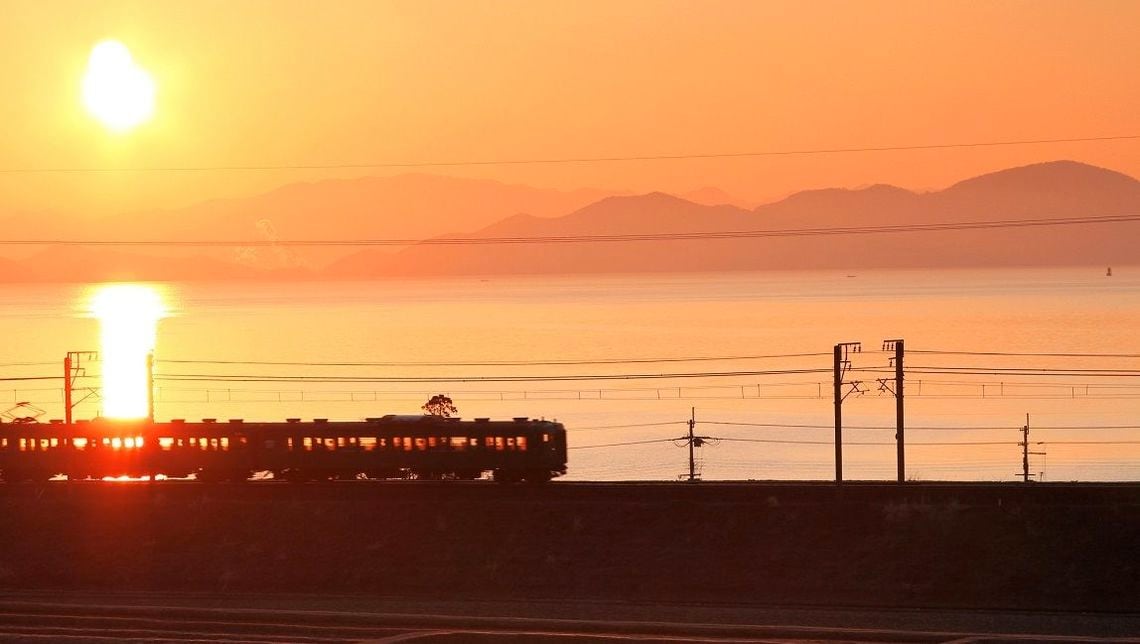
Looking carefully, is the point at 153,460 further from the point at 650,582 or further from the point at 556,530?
the point at 650,582

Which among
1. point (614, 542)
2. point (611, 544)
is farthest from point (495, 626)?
point (614, 542)

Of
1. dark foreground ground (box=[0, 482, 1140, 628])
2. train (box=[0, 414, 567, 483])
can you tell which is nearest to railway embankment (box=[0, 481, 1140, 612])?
dark foreground ground (box=[0, 482, 1140, 628])

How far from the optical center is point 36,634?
1673 inches

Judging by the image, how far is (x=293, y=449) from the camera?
206ft

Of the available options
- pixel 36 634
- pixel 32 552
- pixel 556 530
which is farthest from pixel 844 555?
pixel 32 552

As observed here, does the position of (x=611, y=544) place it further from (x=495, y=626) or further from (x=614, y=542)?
(x=495, y=626)

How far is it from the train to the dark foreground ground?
262 cm

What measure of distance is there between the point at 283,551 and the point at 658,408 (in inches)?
4862

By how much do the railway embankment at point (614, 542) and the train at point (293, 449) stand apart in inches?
103

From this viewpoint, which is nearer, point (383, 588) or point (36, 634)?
point (36, 634)

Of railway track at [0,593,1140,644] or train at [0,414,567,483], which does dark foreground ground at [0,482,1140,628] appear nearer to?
railway track at [0,593,1140,644]

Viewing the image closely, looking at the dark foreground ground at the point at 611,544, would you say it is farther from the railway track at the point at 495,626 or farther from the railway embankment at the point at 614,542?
the railway track at the point at 495,626

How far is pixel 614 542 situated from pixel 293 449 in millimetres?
19205

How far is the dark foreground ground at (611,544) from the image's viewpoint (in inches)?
1818
